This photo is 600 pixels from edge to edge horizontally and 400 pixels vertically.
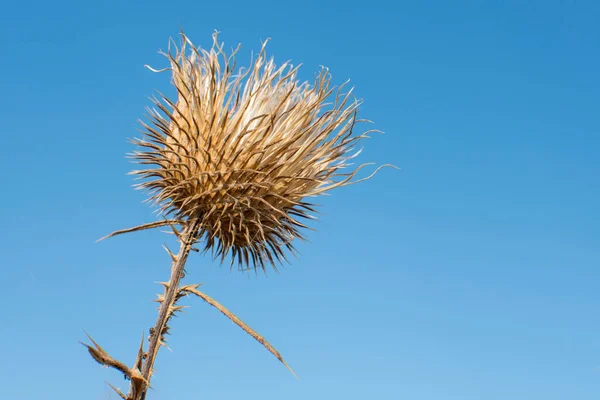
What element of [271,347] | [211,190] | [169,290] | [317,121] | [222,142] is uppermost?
[317,121]

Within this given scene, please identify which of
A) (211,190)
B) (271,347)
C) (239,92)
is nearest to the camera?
(271,347)

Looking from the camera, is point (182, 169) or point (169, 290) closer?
point (169, 290)

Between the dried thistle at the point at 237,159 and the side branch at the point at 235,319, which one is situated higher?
the dried thistle at the point at 237,159

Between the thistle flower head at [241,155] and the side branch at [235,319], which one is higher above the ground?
the thistle flower head at [241,155]

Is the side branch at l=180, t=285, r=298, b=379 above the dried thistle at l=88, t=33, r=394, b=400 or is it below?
below

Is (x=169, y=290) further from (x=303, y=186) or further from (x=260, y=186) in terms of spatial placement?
(x=303, y=186)

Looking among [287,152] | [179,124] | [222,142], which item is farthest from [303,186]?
[179,124]

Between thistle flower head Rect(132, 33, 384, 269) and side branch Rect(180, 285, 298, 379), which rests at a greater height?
thistle flower head Rect(132, 33, 384, 269)

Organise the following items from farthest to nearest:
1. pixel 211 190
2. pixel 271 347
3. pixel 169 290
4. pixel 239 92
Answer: pixel 239 92 < pixel 211 190 < pixel 169 290 < pixel 271 347
